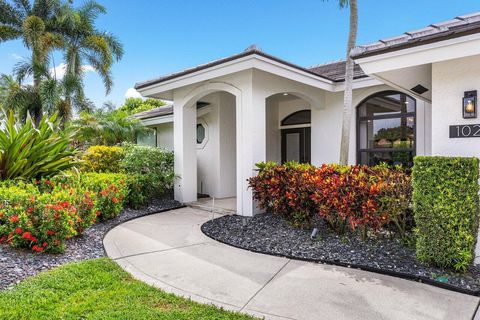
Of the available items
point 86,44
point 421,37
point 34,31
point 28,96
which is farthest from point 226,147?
point 34,31

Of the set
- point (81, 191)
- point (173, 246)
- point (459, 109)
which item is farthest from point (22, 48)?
point (459, 109)

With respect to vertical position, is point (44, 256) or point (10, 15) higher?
point (10, 15)

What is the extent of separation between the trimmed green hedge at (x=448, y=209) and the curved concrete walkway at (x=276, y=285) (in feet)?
1.86

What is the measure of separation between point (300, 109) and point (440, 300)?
8.22m

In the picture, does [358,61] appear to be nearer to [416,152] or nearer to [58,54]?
[416,152]

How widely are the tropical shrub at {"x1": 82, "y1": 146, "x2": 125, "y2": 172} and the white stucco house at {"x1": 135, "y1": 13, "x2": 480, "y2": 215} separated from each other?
2674 mm

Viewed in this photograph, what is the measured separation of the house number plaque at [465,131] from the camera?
466 centimetres

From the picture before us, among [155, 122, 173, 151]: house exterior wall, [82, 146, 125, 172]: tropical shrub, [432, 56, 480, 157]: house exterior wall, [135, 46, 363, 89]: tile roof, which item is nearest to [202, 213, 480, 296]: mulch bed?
[432, 56, 480, 157]: house exterior wall

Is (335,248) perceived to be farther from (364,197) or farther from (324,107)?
(324,107)

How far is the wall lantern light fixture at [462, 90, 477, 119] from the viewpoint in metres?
4.62

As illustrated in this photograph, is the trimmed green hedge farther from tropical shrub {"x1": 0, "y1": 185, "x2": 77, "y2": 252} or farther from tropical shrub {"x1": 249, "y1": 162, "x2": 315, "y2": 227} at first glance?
tropical shrub {"x1": 0, "y1": 185, "x2": 77, "y2": 252}

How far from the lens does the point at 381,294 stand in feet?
12.8

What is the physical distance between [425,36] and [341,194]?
279 centimetres

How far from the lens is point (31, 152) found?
6.96 metres
